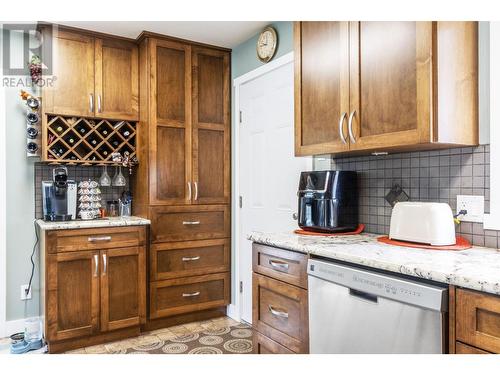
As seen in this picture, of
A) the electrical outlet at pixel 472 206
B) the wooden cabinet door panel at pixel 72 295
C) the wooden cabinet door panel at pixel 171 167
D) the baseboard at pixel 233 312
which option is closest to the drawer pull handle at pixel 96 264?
the wooden cabinet door panel at pixel 72 295

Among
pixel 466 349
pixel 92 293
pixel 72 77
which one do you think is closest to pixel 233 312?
pixel 92 293

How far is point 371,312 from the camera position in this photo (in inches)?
53.3

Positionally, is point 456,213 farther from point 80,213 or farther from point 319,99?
point 80,213

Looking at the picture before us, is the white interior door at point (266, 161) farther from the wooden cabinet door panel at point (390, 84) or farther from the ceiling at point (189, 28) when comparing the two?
the wooden cabinet door panel at point (390, 84)

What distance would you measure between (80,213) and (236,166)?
1.29m

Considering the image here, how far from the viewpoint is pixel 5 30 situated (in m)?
2.82

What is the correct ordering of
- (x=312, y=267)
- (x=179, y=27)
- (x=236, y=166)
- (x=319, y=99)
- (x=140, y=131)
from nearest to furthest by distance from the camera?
(x=312, y=267) < (x=319, y=99) < (x=179, y=27) < (x=140, y=131) < (x=236, y=166)

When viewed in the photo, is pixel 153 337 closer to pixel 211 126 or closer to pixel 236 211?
pixel 236 211

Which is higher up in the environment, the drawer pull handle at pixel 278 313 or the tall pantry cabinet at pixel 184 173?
the tall pantry cabinet at pixel 184 173

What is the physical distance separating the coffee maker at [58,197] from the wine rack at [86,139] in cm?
13

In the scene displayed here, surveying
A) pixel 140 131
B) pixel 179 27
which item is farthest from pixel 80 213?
pixel 179 27

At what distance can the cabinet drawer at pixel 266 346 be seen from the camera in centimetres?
181

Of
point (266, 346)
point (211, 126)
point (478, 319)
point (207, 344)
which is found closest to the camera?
point (478, 319)

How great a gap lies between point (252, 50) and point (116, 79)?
3.63 ft
